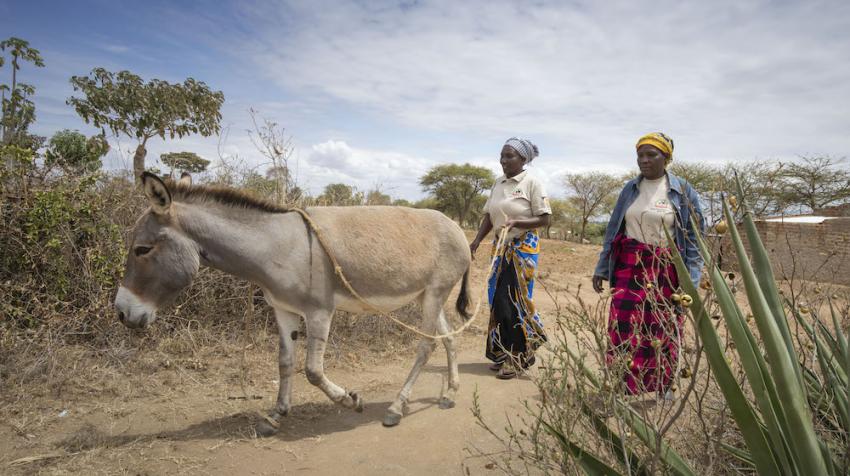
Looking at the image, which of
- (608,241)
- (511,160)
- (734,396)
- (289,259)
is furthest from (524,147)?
(734,396)

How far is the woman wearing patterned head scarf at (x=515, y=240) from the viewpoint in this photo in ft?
13.4

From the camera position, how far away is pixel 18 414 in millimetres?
3146

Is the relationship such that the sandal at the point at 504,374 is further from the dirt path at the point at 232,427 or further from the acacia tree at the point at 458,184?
the acacia tree at the point at 458,184

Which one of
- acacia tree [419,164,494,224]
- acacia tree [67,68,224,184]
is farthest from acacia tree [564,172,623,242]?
acacia tree [67,68,224,184]

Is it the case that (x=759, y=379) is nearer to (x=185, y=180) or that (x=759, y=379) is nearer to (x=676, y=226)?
(x=676, y=226)

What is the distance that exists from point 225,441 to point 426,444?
1400mm

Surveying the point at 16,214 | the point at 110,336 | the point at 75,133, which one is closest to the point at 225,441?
the point at 110,336

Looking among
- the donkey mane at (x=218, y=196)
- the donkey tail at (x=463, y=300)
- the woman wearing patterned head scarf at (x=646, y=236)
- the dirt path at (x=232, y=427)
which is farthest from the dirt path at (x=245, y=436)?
the donkey mane at (x=218, y=196)

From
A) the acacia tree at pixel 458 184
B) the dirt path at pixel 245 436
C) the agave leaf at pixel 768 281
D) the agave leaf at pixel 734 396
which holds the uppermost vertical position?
the acacia tree at pixel 458 184

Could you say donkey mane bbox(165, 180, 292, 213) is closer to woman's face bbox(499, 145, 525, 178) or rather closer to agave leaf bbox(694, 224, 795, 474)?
woman's face bbox(499, 145, 525, 178)

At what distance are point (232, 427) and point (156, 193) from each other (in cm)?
179

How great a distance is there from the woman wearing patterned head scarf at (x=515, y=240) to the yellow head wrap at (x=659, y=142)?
975 mm

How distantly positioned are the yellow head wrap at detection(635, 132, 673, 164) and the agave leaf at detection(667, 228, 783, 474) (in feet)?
7.62

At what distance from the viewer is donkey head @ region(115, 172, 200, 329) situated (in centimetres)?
280
